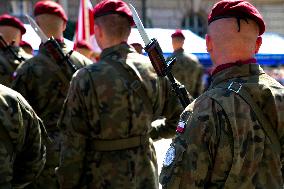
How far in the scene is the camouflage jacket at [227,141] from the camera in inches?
82.0

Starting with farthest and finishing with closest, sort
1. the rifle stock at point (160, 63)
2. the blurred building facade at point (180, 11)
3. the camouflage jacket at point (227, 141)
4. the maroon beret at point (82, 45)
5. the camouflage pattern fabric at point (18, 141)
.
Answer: the blurred building facade at point (180, 11) → the maroon beret at point (82, 45) → the rifle stock at point (160, 63) → the camouflage pattern fabric at point (18, 141) → the camouflage jacket at point (227, 141)

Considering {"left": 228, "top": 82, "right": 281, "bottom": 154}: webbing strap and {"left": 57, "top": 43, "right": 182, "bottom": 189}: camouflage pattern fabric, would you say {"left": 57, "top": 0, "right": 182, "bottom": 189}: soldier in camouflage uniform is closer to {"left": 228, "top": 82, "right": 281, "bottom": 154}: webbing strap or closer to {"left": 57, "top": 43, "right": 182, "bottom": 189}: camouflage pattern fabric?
{"left": 57, "top": 43, "right": 182, "bottom": 189}: camouflage pattern fabric

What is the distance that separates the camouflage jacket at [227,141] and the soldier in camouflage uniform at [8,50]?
3.16 m

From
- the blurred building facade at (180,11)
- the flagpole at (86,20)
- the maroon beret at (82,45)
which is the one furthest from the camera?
the blurred building facade at (180,11)

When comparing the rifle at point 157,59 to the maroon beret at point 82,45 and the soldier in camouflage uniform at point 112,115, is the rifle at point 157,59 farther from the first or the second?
the maroon beret at point 82,45

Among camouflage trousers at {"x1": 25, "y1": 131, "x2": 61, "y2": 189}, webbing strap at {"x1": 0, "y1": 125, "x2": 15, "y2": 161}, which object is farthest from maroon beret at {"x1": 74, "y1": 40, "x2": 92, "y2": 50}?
webbing strap at {"x1": 0, "y1": 125, "x2": 15, "y2": 161}

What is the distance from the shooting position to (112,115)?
10.5 ft

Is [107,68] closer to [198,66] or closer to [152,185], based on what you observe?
[152,185]

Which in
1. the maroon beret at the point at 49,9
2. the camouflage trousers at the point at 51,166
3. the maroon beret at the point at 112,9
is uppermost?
the maroon beret at the point at 112,9

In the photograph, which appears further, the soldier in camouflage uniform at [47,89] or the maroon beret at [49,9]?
the maroon beret at [49,9]

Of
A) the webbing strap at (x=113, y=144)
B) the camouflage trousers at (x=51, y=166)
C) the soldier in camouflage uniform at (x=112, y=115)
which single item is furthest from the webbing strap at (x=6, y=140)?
the camouflage trousers at (x=51, y=166)

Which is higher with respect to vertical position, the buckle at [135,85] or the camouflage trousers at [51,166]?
the buckle at [135,85]

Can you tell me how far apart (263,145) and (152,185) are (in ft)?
4.79

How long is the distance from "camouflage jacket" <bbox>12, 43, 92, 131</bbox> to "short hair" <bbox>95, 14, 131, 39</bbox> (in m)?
0.75
